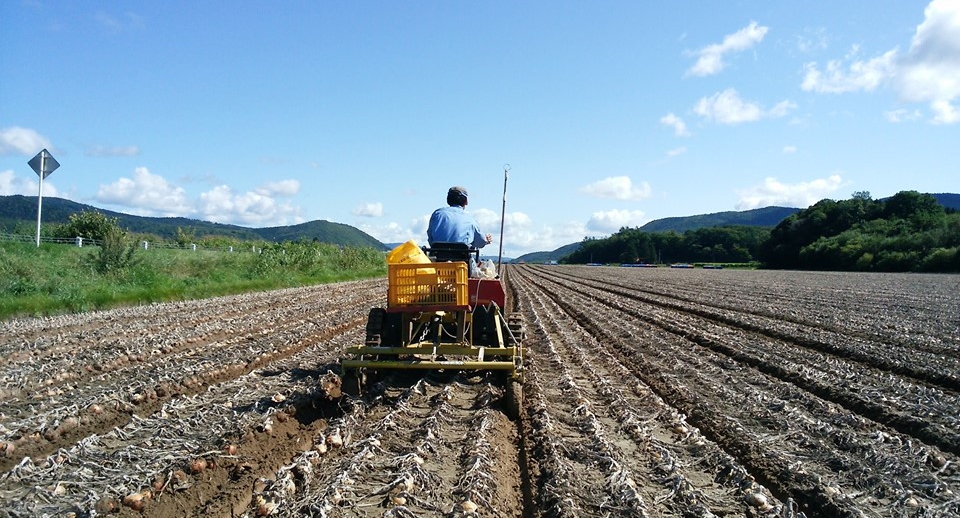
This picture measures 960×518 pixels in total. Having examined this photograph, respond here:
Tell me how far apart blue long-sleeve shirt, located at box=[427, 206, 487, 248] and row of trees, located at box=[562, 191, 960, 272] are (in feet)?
200

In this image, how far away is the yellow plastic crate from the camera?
7.58 metres

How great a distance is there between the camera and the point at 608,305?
22.4m

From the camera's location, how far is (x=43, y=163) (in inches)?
680

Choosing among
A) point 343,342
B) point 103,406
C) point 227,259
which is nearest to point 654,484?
point 103,406

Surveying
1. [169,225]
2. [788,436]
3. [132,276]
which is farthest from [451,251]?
[169,225]

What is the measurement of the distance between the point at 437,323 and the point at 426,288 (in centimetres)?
84

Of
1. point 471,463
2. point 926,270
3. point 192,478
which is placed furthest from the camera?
point 926,270

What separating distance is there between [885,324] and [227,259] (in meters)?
26.9

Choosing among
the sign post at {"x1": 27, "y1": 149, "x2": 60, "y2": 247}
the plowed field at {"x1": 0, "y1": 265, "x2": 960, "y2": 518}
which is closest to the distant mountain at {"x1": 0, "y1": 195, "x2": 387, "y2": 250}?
the sign post at {"x1": 27, "y1": 149, "x2": 60, "y2": 247}

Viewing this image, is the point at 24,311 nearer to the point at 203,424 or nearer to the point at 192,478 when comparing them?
the point at 203,424

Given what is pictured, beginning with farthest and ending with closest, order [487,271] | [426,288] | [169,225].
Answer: [169,225], [487,271], [426,288]

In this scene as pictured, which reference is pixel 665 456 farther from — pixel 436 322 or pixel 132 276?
pixel 132 276

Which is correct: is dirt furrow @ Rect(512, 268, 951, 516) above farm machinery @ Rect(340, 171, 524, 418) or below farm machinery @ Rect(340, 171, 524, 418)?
below

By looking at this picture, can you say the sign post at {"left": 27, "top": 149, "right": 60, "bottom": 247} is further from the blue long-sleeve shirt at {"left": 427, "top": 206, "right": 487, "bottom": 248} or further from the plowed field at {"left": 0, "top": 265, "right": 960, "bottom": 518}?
the blue long-sleeve shirt at {"left": 427, "top": 206, "right": 487, "bottom": 248}
